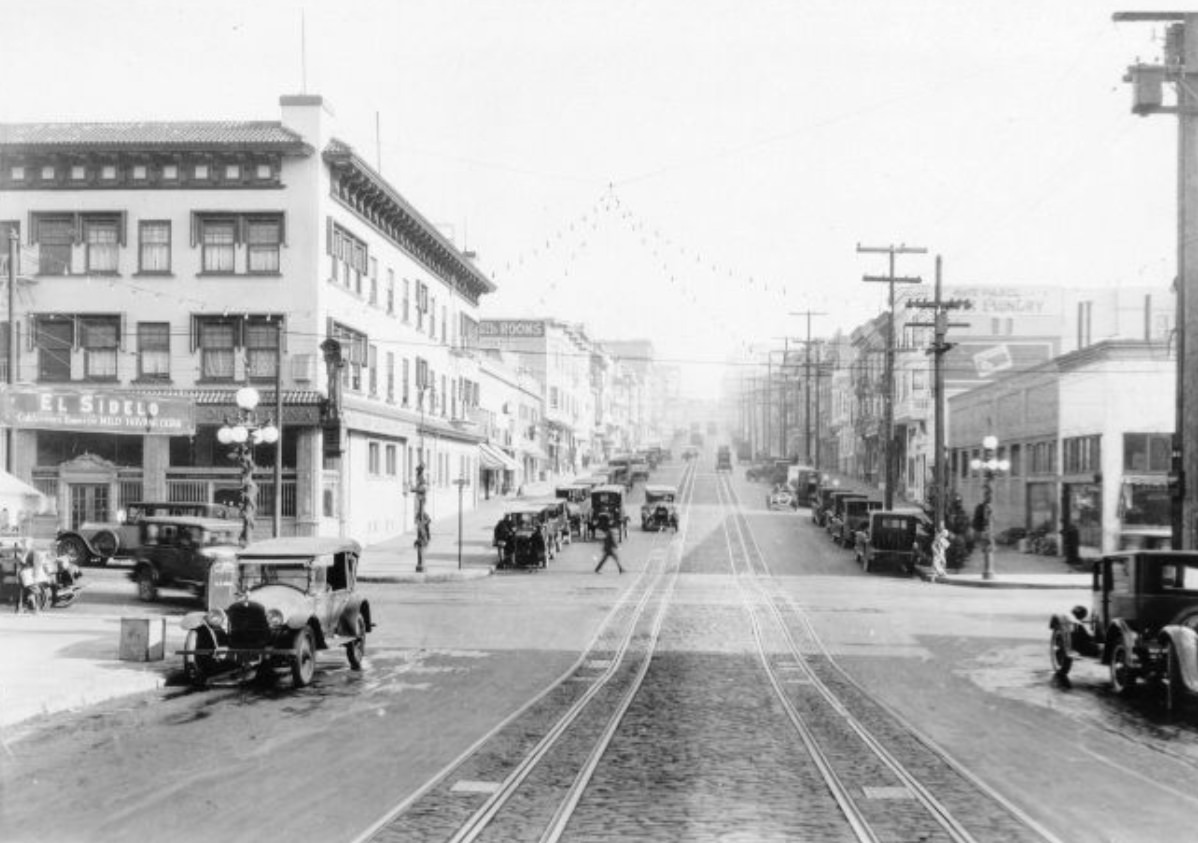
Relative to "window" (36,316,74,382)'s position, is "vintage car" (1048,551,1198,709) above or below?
below

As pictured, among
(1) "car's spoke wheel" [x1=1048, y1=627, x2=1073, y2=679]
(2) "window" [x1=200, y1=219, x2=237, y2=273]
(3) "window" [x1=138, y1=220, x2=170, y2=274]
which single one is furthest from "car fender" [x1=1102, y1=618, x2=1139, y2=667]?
(3) "window" [x1=138, y1=220, x2=170, y2=274]

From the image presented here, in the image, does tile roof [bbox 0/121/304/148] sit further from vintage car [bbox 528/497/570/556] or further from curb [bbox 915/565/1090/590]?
curb [bbox 915/565/1090/590]

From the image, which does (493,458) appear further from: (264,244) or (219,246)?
(219,246)

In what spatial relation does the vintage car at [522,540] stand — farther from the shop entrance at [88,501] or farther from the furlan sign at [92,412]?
the furlan sign at [92,412]

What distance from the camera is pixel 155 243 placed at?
39094 millimetres

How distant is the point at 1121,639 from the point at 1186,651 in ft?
6.16

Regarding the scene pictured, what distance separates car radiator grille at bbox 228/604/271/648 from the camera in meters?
16.1

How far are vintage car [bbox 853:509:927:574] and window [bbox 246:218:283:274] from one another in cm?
2053

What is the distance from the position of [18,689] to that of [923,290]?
6019 centimetres

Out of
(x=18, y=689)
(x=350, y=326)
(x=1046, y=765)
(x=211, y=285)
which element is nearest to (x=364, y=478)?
(x=350, y=326)

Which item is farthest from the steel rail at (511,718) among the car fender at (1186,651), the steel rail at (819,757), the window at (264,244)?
the window at (264,244)

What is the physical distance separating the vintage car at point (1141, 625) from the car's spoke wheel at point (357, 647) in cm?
1003

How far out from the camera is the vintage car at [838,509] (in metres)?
46.9

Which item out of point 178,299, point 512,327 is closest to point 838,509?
point 178,299
